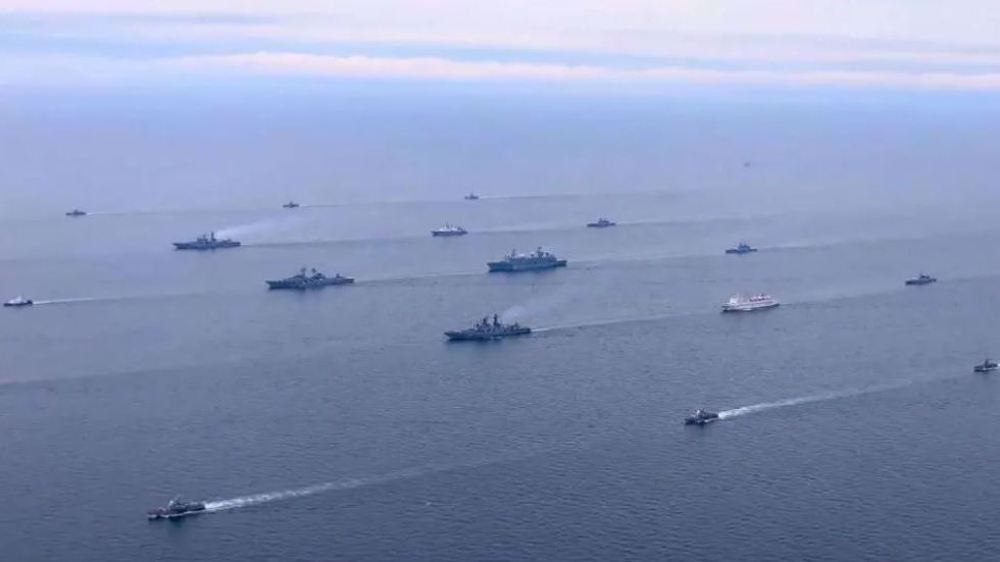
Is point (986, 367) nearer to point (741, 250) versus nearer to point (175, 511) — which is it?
point (741, 250)

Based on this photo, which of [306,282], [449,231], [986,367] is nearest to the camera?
[986,367]

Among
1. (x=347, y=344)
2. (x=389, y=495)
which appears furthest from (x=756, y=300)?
(x=389, y=495)

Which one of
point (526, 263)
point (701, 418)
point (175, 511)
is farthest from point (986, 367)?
point (175, 511)

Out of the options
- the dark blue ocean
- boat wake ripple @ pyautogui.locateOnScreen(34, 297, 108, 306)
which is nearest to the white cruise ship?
the dark blue ocean

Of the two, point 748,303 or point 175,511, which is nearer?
point 175,511

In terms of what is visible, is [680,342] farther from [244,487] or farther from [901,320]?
[244,487]

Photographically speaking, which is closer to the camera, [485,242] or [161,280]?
[161,280]

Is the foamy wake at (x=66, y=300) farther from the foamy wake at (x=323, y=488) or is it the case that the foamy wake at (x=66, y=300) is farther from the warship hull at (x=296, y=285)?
the foamy wake at (x=323, y=488)
